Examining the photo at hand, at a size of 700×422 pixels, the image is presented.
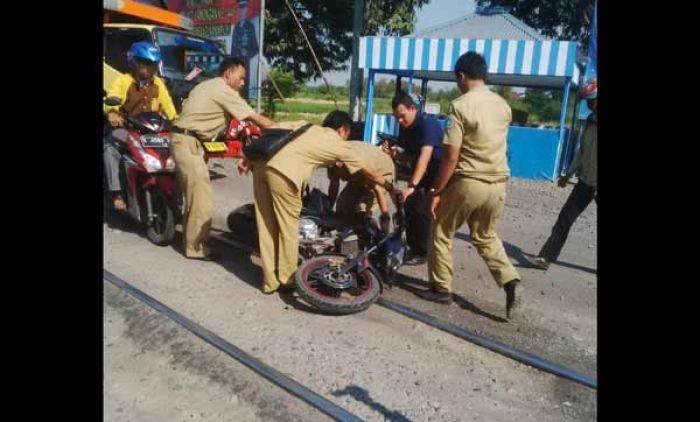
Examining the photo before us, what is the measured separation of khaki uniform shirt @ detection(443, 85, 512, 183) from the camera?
4168mm

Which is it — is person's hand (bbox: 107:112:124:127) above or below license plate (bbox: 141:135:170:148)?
above

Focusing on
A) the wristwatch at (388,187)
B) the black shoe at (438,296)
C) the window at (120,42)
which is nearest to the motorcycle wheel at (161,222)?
the wristwatch at (388,187)

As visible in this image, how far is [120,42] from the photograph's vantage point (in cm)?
1127

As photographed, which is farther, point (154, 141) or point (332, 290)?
point (154, 141)

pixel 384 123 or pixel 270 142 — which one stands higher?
pixel 270 142

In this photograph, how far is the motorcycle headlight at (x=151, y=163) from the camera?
19.4 ft

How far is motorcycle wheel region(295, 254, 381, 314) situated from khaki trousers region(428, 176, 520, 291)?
59cm

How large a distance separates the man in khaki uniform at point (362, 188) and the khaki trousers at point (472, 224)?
529 millimetres

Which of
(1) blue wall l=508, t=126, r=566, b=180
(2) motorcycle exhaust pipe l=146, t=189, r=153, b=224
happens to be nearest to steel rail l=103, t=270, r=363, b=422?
(2) motorcycle exhaust pipe l=146, t=189, r=153, b=224

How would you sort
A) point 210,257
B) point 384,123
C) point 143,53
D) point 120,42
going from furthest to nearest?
point 384,123
point 120,42
point 143,53
point 210,257

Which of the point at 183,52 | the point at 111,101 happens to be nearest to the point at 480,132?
the point at 111,101

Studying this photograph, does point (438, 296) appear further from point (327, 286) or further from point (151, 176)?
point (151, 176)

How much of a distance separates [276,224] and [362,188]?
3.65ft

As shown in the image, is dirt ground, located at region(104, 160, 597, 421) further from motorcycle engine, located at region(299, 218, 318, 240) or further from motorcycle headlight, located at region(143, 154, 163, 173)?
motorcycle headlight, located at region(143, 154, 163, 173)
